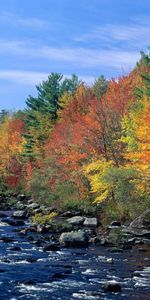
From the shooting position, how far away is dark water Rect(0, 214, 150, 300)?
19.7 meters

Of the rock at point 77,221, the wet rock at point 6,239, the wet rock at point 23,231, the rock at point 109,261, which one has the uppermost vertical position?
the rock at point 77,221

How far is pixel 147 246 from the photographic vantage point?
2998 centimetres

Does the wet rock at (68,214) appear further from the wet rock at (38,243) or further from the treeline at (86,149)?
the wet rock at (38,243)

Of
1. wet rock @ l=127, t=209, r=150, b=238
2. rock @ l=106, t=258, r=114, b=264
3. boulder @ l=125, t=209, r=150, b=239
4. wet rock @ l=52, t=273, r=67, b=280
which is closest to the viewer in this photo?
wet rock @ l=52, t=273, r=67, b=280

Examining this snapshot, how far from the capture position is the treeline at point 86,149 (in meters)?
36.9

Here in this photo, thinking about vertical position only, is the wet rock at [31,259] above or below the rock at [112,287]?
above

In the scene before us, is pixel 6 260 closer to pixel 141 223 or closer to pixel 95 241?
pixel 95 241

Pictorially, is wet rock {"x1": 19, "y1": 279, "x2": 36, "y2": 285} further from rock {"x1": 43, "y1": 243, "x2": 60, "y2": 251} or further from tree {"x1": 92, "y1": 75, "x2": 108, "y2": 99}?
tree {"x1": 92, "y1": 75, "x2": 108, "y2": 99}

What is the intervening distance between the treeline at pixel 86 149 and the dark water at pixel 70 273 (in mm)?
9296

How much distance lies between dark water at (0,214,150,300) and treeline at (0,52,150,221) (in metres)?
9.30

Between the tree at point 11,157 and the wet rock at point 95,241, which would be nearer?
the wet rock at point 95,241

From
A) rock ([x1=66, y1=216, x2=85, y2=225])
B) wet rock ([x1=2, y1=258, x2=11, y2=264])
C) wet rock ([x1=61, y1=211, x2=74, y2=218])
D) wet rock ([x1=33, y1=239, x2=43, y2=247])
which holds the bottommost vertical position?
wet rock ([x1=2, y1=258, x2=11, y2=264])

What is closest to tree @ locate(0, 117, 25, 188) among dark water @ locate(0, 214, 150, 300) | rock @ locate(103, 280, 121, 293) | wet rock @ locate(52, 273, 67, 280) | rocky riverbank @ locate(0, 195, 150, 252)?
rocky riverbank @ locate(0, 195, 150, 252)

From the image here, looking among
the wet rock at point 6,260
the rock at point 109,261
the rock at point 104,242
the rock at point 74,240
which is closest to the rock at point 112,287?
the rock at point 109,261
